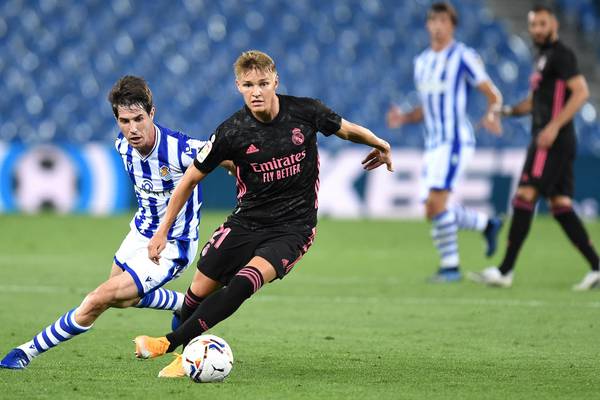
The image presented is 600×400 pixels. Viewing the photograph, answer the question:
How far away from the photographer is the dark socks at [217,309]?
17.2 feet

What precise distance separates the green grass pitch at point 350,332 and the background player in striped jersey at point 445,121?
0.56 meters

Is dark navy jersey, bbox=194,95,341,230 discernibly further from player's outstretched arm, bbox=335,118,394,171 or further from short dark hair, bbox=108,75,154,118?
short dark hair, bbox=108,75,154,118

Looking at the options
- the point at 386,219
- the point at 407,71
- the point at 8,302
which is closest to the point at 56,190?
the point at 386,219

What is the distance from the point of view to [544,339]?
6.55 m

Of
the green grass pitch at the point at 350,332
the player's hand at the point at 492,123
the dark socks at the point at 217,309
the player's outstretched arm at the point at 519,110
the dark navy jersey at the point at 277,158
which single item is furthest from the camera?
the player's outstretched arm at the point at 519,110

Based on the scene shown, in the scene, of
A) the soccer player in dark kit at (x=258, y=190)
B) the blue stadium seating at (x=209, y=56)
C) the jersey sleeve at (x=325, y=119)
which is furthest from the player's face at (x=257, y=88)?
the blue stadium seating at (x=209, y=56)

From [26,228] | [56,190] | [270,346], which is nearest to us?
[270,346]

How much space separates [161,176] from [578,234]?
14.0 feet

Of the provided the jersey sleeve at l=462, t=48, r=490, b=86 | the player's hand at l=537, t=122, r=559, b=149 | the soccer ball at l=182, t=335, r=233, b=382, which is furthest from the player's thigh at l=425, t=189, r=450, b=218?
the soccer ball at l=182, t=335, r=233, b=382

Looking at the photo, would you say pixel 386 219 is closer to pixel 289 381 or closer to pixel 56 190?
pixel 56 190

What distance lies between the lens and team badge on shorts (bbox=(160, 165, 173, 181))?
5.87m

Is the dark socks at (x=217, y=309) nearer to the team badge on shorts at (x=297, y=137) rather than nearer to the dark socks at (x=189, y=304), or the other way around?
the dark socks at (x=189, y=304)

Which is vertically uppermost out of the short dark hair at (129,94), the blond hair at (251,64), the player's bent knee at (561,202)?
the blond hair at (251,64)

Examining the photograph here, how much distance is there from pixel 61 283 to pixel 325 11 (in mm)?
9653
